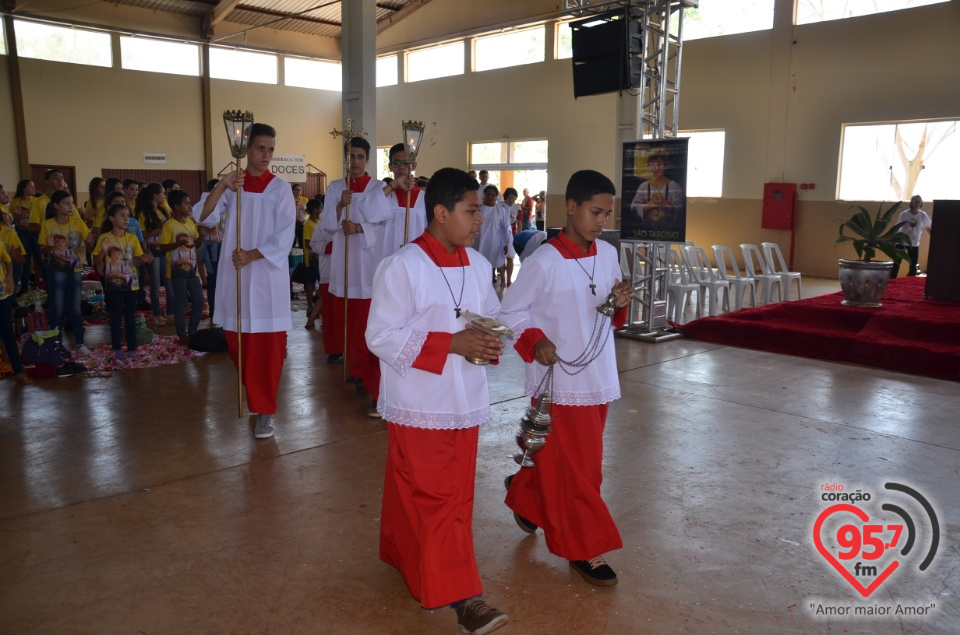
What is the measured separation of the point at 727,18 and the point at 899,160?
4.27 metres

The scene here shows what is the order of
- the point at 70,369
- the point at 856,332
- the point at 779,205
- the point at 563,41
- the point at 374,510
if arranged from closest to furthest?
the point at 374,510
the point at 70,369
the point at 856,332
the point at 779,205
the point at 563,41

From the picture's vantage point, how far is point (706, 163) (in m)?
15.6

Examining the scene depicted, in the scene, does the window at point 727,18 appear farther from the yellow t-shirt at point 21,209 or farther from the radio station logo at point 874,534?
the radio station logo at point 874,534

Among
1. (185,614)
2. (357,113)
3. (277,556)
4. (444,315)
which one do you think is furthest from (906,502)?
(357,113)

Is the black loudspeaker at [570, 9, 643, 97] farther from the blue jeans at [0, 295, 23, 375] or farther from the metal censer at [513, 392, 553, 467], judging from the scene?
the metal censer at [513, 392, 553, 467]

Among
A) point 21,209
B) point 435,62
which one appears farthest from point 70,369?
point 435,62

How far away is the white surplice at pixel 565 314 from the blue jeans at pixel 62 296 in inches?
205

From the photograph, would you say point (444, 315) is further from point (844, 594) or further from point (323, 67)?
point (323, 67)

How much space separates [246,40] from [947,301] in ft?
54.8

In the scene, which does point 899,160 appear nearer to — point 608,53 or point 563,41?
point 608,53

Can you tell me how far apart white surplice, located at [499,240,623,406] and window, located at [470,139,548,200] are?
15506 millimetres

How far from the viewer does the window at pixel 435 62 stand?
19469 mm

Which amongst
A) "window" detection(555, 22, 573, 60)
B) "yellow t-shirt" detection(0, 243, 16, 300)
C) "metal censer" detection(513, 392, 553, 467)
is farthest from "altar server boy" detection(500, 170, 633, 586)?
"window" detection(555, 22, 573, 60)

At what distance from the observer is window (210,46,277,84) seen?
1905cm
